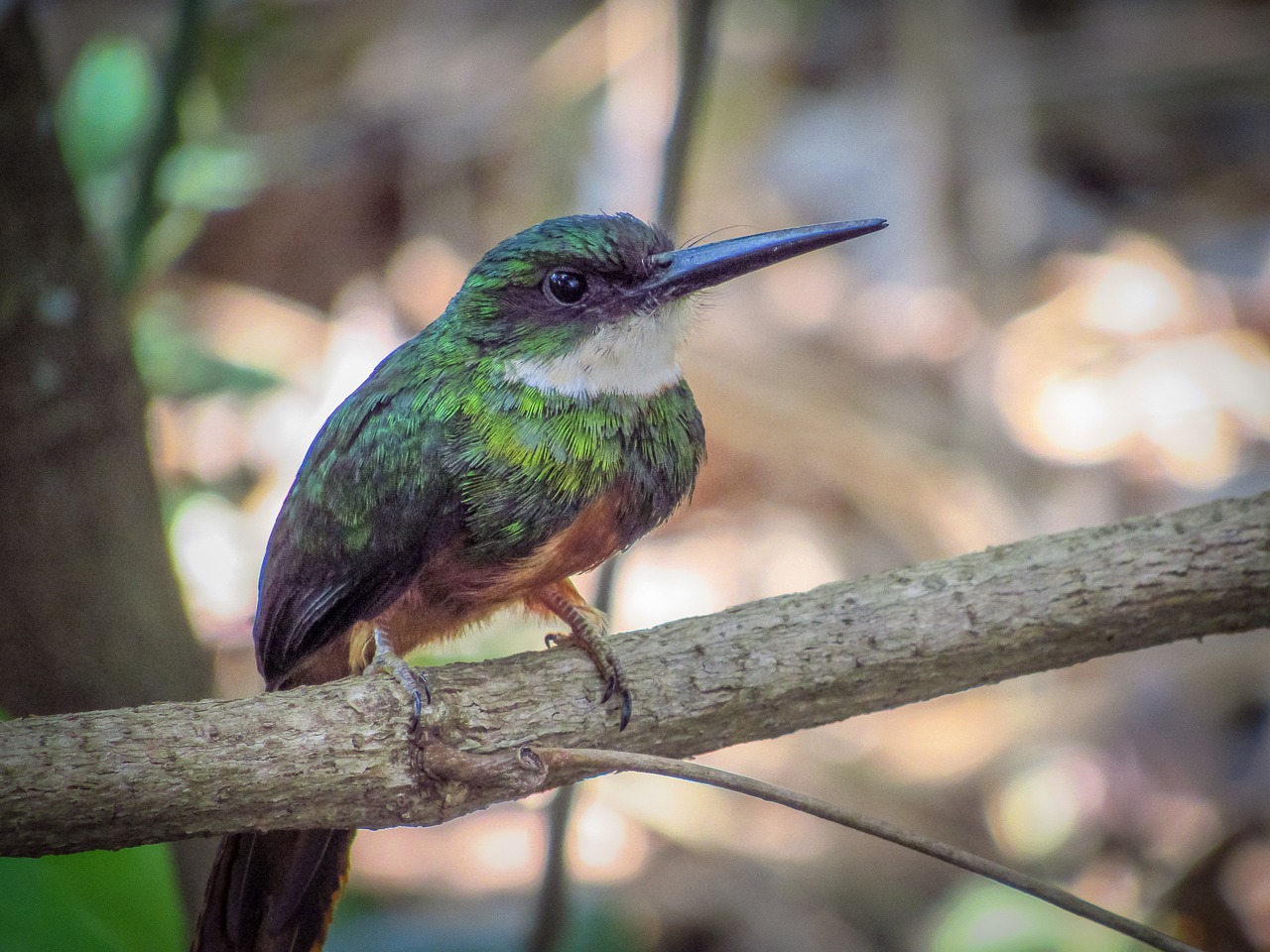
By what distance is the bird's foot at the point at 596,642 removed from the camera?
1633 millimetres

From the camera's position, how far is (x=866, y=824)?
4.76 feet

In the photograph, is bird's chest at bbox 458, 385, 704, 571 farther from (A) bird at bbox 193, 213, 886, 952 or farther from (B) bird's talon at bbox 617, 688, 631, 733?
(B) bird's talon at bbox 617, 688, 631, 733

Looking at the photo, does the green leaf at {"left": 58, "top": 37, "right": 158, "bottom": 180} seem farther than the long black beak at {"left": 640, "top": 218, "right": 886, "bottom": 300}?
Yes

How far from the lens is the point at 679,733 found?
65.2 inches

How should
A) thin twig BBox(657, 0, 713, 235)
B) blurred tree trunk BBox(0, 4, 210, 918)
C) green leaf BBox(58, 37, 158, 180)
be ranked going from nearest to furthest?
thin twig BBox(657, 0, 713, 235), blurred tree trunk BBox(0, 4, 210, 918), green leaf BBox(58, 37, 158, 180)

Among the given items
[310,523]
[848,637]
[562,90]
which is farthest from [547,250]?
[562,90]

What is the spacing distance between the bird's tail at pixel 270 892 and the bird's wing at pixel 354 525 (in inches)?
9.9

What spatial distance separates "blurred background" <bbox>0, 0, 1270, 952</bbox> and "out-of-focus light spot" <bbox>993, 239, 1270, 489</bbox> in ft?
0.05

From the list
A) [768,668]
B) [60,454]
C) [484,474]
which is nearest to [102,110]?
[60,454]

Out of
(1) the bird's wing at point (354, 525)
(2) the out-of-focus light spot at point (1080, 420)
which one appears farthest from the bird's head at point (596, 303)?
(2) the out-of-focus light spot at point (1080, 420)

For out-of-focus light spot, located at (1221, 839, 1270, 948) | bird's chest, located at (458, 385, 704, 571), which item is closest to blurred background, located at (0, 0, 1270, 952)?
out-of-focus light spot, located at (1221, 839, 1270, 948)

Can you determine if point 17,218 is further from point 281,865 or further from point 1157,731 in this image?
point 1157,731

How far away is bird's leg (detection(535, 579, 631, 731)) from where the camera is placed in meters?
1.64

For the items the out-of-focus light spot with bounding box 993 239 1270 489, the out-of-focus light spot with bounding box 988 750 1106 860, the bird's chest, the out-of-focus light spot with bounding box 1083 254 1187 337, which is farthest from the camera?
the out-of-focus light spot with bounding box 1083 254 1187 337
